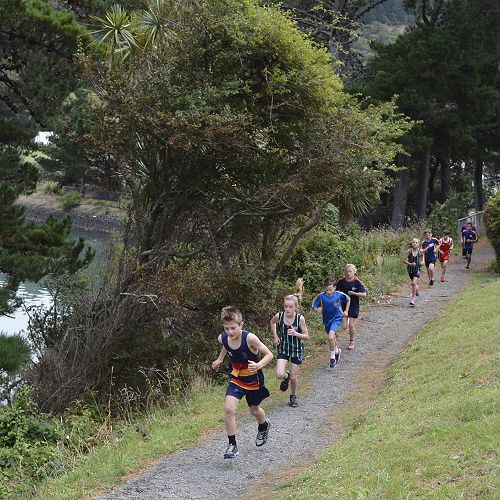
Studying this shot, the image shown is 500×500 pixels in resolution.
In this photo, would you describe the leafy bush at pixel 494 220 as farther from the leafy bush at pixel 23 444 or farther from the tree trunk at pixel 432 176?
the tree trunk at pixel 432 176

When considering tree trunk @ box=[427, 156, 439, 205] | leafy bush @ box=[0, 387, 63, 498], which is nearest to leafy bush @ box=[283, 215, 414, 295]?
leafy bush @ box=[0, 387, 63, 498]

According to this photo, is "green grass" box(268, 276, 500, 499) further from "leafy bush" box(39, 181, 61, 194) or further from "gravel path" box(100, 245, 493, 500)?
"leafy bush" box(39, 181, 61, 194)

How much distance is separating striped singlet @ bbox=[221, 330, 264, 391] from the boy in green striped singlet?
4.39 feet

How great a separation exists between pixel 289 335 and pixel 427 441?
3087 millimetres

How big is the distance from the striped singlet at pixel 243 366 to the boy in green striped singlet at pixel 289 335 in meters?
1.34

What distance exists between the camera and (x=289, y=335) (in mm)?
8781

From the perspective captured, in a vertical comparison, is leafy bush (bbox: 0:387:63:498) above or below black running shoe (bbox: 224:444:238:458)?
below

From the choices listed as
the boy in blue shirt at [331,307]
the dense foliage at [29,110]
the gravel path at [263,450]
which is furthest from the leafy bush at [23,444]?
the boy in blue shirt at [331,307]

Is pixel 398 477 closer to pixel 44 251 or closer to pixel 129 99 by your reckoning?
pixel 129 99

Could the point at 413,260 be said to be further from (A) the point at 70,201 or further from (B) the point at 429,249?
(A) the point at 70,201

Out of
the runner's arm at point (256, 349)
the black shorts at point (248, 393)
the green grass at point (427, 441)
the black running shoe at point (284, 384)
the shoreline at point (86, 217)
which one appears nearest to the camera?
the green grass at point (427, 441)

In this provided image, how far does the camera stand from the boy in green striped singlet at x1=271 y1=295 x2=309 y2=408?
8.60m

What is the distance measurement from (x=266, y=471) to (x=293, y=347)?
2.09 metres

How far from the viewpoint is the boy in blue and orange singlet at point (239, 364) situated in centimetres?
690
